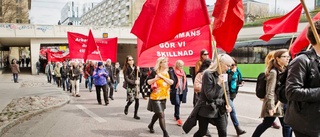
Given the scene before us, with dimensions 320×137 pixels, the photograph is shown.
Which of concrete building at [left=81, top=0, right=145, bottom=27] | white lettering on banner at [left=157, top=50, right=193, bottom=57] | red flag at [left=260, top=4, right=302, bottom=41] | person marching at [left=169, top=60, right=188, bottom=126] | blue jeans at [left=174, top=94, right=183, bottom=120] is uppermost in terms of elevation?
concrete building at [left=81, top=0, right=145, bottom=27]

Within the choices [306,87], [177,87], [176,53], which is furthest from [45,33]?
[306,87]

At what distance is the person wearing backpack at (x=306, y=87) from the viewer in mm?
2541

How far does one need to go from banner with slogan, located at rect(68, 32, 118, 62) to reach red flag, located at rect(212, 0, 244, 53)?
714 cm

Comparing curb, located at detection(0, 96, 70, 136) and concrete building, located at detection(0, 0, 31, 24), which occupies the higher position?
concrete building, located at detection(0, 0, 31, 24)

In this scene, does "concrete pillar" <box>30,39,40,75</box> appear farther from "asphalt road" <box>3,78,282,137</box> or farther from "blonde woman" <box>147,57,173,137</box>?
"blonde woman" <box>147,57,173,137</box>

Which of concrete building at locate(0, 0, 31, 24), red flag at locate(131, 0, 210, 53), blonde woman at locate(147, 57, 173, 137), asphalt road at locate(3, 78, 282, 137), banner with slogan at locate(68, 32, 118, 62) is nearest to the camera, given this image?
red flag at locate(131, 0, 210, 53)

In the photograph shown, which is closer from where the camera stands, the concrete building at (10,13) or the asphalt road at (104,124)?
the asphalt road at (104,124)

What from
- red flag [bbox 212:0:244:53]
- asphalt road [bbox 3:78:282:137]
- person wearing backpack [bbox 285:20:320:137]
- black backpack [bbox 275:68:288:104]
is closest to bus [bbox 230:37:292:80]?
asphalt road [bbox 3:78:282:137]

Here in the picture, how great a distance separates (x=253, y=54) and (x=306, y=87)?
773 inches

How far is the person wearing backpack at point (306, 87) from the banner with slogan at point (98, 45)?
8859 millimetres

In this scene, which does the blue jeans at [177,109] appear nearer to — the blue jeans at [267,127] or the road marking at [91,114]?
the road marking at [91,114]

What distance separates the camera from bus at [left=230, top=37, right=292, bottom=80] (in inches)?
791

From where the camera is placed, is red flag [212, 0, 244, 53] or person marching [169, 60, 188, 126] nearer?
red flag [212, 0, 244, 53]

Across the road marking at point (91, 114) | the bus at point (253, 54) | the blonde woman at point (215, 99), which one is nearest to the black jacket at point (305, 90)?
the blonde woman at point (215, 99)
